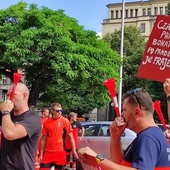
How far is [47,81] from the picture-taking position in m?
28.6

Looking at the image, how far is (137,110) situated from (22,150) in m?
1.54

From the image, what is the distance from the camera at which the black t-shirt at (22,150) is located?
396 cm

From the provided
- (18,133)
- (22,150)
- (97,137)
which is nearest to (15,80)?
(18,133)

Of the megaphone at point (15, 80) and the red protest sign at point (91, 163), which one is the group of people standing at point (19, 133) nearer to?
the megaphone at point (15, 80)

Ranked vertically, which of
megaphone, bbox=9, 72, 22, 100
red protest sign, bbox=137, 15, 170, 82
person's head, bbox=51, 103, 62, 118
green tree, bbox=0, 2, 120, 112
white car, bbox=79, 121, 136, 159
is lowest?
white car, bbox=79, 121, 136, 159

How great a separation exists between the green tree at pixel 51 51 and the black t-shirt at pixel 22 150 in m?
20.6

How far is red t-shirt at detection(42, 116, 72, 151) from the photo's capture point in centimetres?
828

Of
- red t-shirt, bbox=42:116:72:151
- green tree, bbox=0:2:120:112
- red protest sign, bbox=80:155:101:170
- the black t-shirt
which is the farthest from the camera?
green tree, bbox=0:2:120:112

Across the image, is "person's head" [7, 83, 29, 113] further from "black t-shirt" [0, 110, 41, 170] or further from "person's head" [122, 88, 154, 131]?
"person's head" [122, 88, 154, 131]

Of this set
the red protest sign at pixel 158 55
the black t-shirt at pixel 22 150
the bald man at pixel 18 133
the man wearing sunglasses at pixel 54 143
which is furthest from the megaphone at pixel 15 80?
the man wearing sunglasses at pixel 54 143

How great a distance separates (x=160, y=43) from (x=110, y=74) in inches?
883

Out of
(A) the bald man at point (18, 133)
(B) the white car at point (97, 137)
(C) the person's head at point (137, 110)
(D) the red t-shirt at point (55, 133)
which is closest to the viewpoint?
(C) the person's head at point (137, 110)

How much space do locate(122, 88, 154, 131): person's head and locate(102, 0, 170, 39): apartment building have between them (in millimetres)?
77399

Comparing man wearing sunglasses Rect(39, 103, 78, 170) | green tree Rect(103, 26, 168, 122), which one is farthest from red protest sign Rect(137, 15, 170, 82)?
green tree Rect(103, 26, 168, 122)
